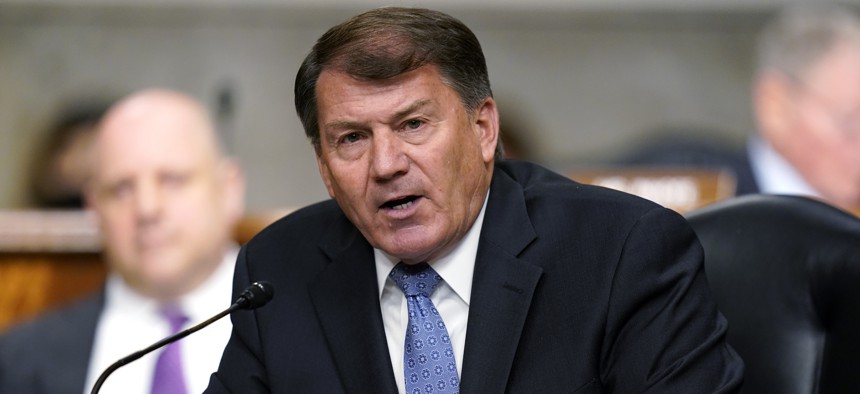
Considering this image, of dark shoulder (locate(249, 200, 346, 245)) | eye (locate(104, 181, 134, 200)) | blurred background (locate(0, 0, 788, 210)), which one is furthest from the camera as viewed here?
blurred background (locate(0, 0, 788, 210))

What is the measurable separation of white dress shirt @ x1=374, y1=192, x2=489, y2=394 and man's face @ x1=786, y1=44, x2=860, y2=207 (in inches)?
118

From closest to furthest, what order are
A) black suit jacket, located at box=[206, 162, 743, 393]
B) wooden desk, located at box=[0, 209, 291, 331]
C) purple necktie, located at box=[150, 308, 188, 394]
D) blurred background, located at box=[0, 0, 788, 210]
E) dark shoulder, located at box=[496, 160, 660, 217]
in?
black suit jacket, located at box=[206, 162, 743, 393] < dark shoulder, located at box=[496, 160, 660, 217] < purple necktie, located at box=[150, 308, 188, 394] < wooden desk, located at box=[0, 209, 291, 331] < blurred background, located at box=[0, 0, 788, 210]

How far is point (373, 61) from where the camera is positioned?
2014mm

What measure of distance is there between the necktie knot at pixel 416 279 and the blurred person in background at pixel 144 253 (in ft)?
4.58

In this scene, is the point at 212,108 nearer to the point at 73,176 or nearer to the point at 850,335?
the point at 73,176

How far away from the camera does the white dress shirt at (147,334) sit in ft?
11.5

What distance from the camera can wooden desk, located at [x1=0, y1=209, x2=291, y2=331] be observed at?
4.23 metres

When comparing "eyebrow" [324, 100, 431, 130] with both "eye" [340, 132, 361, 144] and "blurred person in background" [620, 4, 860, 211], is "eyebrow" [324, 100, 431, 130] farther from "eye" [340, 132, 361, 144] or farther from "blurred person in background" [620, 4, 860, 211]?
"blurred person in background" [620, 4, 860, 211]

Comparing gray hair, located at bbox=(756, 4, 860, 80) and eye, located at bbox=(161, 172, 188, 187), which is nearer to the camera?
eye, located at bbox=(161, 172, 188, 187)

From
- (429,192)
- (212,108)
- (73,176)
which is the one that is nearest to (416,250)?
(429,192)

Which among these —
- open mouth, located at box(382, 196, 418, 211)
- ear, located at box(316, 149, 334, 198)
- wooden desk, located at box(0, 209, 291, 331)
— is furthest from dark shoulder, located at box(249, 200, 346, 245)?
wooden desk, located at box(0, 209, 291, 331)

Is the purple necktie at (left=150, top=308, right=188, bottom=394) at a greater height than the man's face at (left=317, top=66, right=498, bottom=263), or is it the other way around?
the man's face at (left=317, top=66, right=498, bottom=263)

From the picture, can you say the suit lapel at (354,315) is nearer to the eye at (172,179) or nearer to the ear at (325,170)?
the ear at (325,170)

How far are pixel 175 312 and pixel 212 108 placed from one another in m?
3.10
